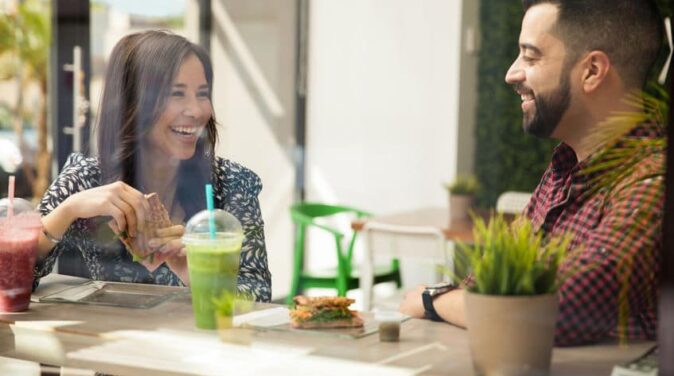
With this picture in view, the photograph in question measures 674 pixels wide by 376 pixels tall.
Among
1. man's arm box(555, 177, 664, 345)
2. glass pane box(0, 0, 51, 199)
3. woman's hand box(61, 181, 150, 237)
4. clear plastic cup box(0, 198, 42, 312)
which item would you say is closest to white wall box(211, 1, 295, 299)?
woman's hand box(61, 181, 150, 237)

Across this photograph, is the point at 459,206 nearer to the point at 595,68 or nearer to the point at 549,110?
the point at 549,110

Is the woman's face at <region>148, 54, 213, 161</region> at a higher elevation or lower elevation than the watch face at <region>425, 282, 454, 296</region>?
higher

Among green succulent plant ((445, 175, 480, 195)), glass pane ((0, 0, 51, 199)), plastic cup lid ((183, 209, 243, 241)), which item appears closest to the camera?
plastic cup lid ((183, 209, 243, 241))

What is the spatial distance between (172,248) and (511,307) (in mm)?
963

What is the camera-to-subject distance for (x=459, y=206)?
197cm

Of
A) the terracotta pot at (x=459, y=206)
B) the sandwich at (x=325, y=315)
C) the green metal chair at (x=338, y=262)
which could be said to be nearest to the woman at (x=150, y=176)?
the green metal chair at (x=338, y=262)

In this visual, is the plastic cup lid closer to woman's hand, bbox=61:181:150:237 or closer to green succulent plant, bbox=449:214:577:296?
woman's hand, bbox=61:181:150:237

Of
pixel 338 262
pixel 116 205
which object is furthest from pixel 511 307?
pixel 116 205

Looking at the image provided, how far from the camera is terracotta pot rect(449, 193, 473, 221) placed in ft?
6.30

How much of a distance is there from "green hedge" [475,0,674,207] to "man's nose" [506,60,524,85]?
0.02 metres

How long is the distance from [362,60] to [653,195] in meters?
0.87

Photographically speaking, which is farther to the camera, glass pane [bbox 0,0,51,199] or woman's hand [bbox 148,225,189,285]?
glass pane [bbox 0,0,51,199]

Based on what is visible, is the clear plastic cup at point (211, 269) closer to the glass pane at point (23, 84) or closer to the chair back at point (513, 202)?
the chair back at point (513, 202)

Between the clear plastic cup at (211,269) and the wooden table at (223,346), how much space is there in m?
0.04
